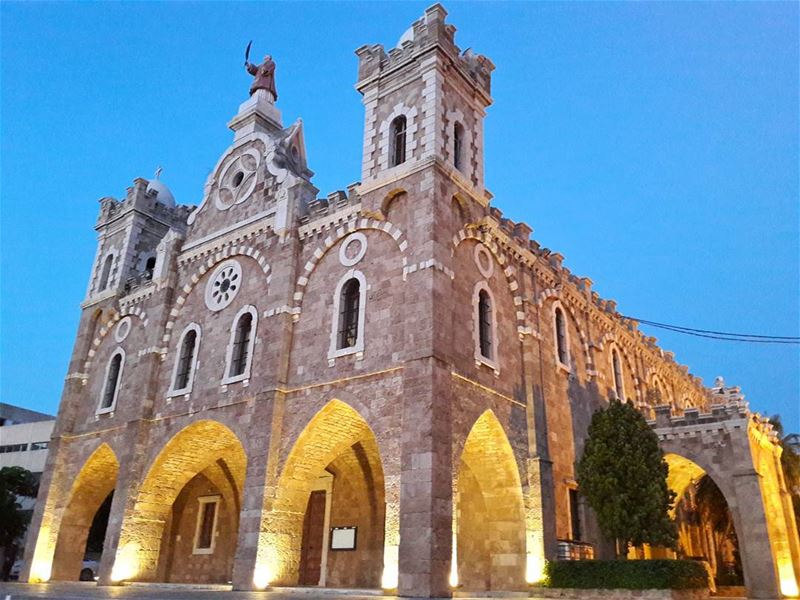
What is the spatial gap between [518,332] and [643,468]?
18.2ft

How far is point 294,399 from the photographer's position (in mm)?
19797

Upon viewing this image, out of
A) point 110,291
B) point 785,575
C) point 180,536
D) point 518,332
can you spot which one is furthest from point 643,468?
point 110,291

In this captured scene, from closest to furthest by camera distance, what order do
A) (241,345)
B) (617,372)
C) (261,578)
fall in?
(261,578) < (241,345) < (617,372)

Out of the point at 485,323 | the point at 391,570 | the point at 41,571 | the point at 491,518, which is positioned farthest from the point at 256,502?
the point at 41,571

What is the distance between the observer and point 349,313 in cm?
2014

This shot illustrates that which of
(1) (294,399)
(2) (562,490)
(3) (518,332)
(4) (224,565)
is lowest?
(4) (224,565)

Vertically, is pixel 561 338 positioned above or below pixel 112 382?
above

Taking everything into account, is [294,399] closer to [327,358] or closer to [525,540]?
[327,358]

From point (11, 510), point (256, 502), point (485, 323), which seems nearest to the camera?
point (256, 502)

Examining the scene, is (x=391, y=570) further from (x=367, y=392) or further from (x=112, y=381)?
(x=112, y=381)

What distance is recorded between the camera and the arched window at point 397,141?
20.6 meters

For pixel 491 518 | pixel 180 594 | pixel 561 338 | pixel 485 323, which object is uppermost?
pixel 561 338

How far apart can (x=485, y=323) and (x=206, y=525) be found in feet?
45.1

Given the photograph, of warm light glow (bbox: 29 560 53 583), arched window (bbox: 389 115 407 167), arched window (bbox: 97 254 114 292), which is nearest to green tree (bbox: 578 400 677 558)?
arched window (bbox: 389 115 407 167)
